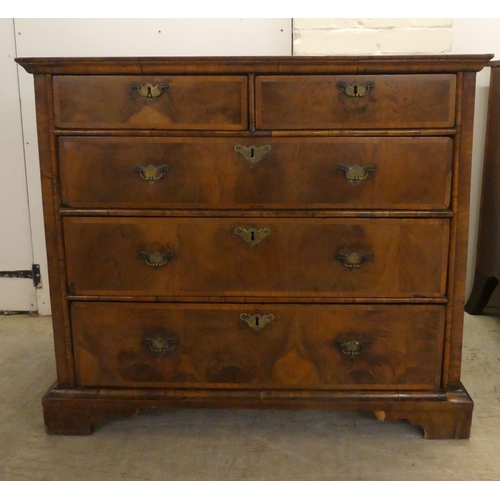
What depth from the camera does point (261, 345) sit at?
163cm

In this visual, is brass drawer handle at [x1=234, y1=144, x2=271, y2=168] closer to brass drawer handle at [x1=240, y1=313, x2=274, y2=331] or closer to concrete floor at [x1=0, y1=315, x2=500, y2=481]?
brass drawer handle at [x1=240, y1=313, x2=274, y2=331]

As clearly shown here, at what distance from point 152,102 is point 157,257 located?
0.44 m

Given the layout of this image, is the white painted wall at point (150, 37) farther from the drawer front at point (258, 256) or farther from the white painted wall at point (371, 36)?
the drawer front at point (258, 256)

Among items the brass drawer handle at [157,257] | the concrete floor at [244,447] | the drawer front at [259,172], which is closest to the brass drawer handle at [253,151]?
the drawer front at [259,172]

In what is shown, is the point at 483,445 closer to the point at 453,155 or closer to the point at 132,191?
the point at 453,155

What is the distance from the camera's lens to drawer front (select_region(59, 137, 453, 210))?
58.7 inches

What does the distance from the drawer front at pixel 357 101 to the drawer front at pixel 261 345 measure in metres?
0.54

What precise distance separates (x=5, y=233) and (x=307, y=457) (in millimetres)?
1835

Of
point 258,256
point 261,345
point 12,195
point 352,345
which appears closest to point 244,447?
point 261,345

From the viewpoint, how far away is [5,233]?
260 centimetres

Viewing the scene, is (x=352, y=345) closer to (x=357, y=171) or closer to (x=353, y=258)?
(x=353, y=258)

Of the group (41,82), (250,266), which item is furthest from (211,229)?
(41,82)

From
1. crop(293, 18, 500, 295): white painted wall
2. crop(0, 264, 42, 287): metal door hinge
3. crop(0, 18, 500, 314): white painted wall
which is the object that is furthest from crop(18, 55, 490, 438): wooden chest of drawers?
crop(0, 264, 42, 287): metal door hinge

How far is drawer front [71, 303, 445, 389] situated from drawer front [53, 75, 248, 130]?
541mm
